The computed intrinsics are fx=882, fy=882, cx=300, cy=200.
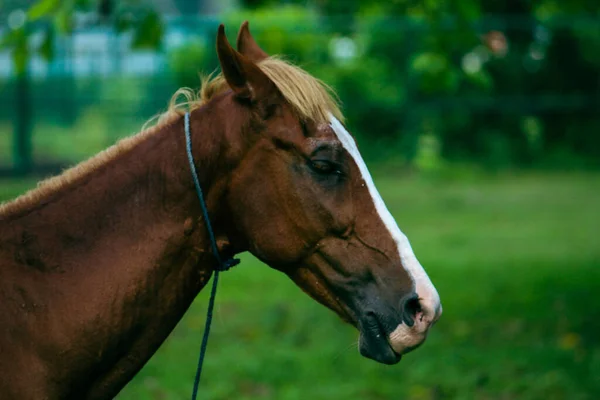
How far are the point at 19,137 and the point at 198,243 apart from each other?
1323cm

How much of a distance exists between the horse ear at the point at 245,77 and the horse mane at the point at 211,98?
0.04m

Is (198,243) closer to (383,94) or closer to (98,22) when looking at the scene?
(98,22)

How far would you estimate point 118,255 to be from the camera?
2.83 metres

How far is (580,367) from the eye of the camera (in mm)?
6395

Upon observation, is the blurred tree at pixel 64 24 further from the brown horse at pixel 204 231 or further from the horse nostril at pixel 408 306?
the horse nostril at pixel 408 306

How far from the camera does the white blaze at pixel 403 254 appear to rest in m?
2.76

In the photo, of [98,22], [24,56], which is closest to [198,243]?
[24,56]

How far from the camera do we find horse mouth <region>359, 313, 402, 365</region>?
282 centimetres

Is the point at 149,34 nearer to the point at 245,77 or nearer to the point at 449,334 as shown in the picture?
the point at 449,334

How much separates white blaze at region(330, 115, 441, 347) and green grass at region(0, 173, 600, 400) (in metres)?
1.01

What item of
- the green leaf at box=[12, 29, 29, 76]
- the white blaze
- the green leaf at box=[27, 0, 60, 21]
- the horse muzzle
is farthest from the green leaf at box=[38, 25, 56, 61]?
the horse muzzle

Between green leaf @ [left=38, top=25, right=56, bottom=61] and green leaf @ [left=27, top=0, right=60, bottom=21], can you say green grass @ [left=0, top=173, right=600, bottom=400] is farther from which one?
green leaf @ [left=27, top=0, right=60, bottom=21]

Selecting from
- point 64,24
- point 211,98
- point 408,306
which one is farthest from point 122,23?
point 408,306

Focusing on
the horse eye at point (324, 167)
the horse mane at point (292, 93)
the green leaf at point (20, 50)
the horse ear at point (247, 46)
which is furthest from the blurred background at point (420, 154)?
the horse eye at point (324, 167)
